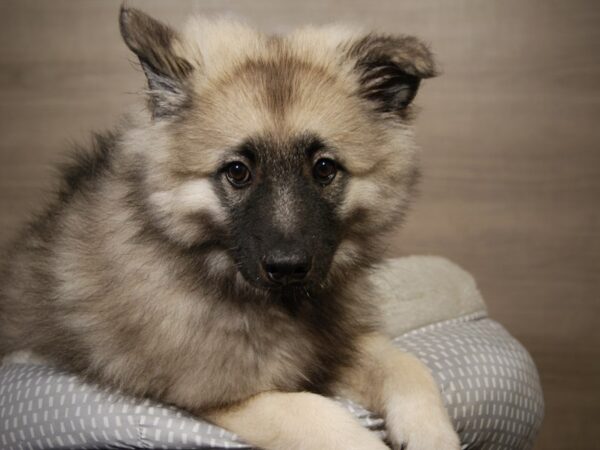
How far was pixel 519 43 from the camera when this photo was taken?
10.8 ft

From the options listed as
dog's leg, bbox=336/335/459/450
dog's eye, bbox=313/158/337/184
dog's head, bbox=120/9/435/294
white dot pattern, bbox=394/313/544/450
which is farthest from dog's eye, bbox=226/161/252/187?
white dot pattern, bbox=394/313/544/450

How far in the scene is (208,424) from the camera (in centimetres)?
188

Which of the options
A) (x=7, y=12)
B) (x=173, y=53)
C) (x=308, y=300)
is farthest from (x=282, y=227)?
(x=7, y=12)

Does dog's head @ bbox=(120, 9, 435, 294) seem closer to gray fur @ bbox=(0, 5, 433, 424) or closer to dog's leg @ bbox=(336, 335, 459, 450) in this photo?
gray fur @ bbox=(0, 5, 433, 424)

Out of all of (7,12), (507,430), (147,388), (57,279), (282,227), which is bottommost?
(507,430)

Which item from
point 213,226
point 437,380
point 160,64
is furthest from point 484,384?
point 160,64

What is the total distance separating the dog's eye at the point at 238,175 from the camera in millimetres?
1901

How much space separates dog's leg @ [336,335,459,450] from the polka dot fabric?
0.23ft

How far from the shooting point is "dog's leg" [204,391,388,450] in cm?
179

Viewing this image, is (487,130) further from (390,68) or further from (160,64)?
(160,64)

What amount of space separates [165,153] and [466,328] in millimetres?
1267

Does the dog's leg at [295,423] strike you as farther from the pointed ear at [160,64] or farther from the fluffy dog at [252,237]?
the pointed ear at [160,64]

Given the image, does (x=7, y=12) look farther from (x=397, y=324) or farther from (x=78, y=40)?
(x=397, y=324)

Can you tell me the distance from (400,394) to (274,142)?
28.3 inches
